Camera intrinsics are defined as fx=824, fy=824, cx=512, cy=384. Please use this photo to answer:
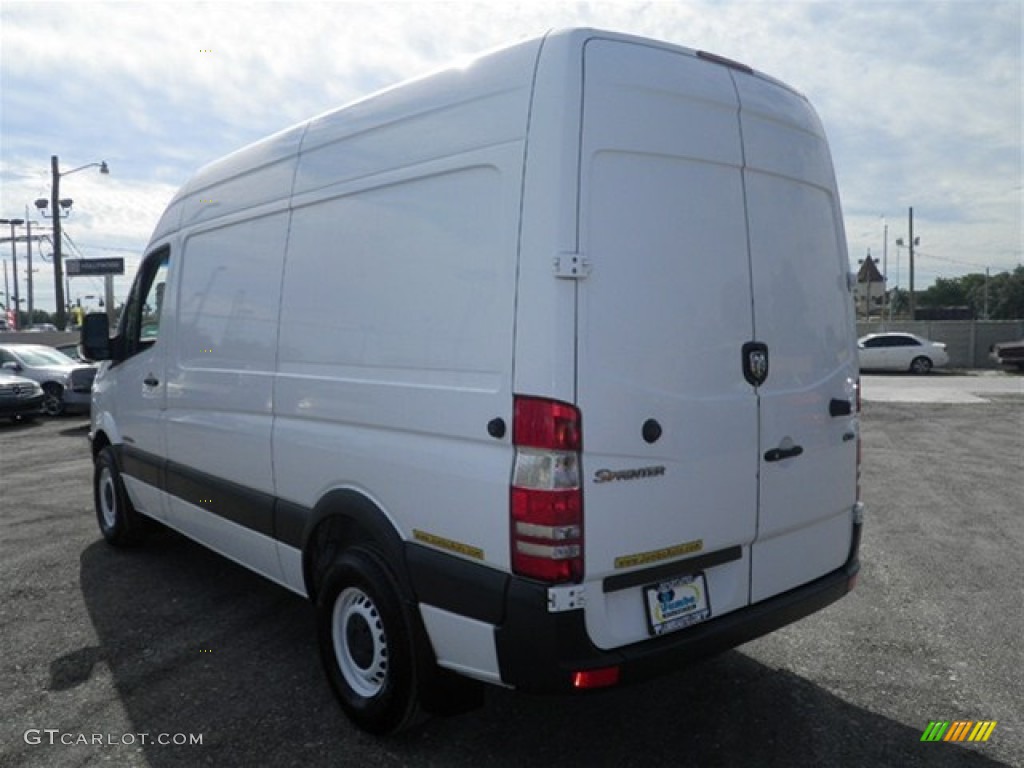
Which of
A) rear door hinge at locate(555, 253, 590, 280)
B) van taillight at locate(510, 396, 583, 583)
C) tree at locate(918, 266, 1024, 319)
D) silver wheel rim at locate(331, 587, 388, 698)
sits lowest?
A: silver wheel rim at locate(331, 587, 388, 698)

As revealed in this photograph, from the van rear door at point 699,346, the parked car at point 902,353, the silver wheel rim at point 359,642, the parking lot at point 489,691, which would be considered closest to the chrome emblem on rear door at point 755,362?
the van rear door at point 699,346

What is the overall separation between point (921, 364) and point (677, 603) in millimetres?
28675

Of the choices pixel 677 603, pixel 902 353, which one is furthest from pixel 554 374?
pixel 902 353

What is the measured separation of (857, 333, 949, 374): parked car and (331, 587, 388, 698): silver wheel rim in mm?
27691

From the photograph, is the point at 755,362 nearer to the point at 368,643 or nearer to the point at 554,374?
the point at 554,374

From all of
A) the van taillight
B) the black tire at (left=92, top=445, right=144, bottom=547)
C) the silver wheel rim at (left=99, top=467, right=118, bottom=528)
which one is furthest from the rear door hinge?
the silver wheel rim at (left=99, top=467, right=118, bottom=528)

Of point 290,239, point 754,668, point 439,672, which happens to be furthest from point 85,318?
point 754,668

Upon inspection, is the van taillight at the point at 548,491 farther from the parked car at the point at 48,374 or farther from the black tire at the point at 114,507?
the parked car at the point at 48,374

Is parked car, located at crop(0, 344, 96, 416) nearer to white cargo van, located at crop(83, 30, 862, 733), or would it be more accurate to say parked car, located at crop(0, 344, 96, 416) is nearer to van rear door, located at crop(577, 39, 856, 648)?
white cargo van, located at crop(83, 30, 862, 733)

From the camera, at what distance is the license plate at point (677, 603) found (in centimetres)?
287

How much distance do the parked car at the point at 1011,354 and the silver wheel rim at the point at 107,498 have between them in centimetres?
3051

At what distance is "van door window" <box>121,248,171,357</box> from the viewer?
5.27 m

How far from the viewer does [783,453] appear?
10.7 ft

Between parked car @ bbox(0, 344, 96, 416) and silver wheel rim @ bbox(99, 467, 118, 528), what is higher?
parked car @ bbox(0, 344, 96, 416)
